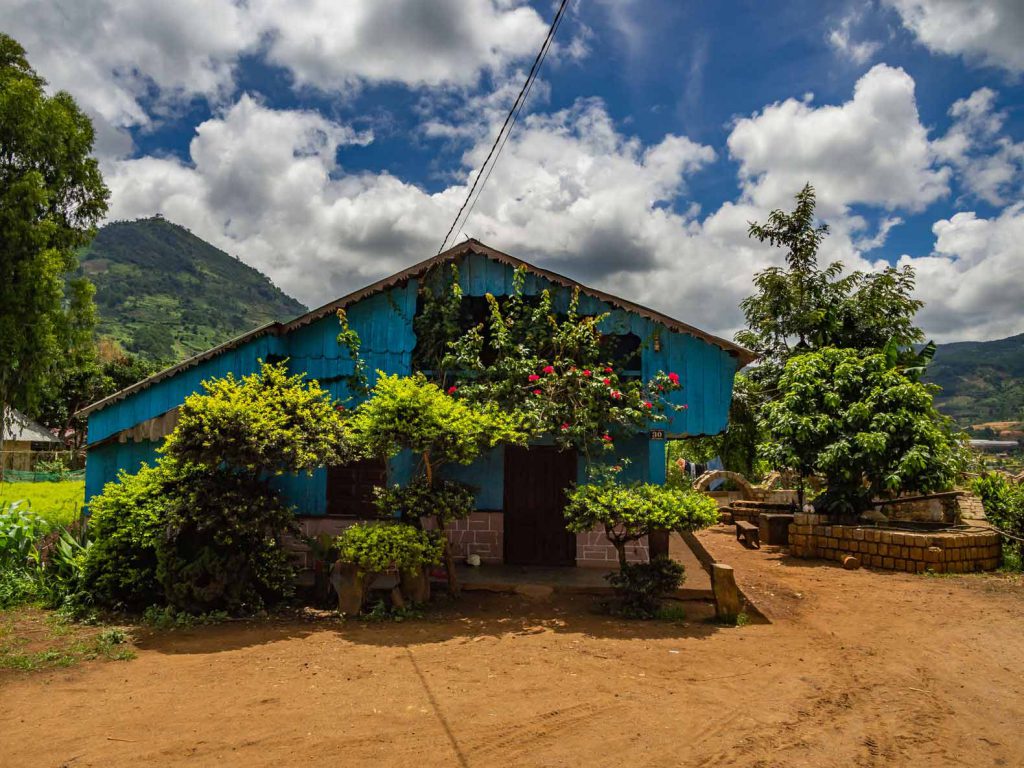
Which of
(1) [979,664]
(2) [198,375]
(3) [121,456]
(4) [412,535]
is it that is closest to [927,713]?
→ (1) [979,664]

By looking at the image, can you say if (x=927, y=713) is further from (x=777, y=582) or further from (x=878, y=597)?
(x=777, y=582)

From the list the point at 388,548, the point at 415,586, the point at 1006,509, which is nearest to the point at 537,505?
the point at 415,586

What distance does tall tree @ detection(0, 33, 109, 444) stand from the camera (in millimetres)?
19719

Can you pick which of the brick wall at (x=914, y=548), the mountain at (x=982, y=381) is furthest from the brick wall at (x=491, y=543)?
the mountain at (x=982, y=381)

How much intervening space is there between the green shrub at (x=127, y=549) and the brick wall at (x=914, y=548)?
12.4 metres

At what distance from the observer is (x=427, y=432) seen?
8.04 metres

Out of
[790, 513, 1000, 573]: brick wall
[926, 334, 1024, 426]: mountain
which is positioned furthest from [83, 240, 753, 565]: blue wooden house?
[926, 334, 1024, 426]: mountain

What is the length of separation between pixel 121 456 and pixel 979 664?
1216 cm

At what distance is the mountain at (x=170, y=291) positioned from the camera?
3907 inches

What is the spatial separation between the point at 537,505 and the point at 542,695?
5.42 metres

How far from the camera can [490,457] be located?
10.7 m

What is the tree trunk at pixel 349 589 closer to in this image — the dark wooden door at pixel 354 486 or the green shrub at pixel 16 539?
the dark wooden door at pixel 354 486

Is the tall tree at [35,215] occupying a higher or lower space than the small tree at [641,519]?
higher

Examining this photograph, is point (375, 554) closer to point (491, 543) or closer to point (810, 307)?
point (491, 543)
